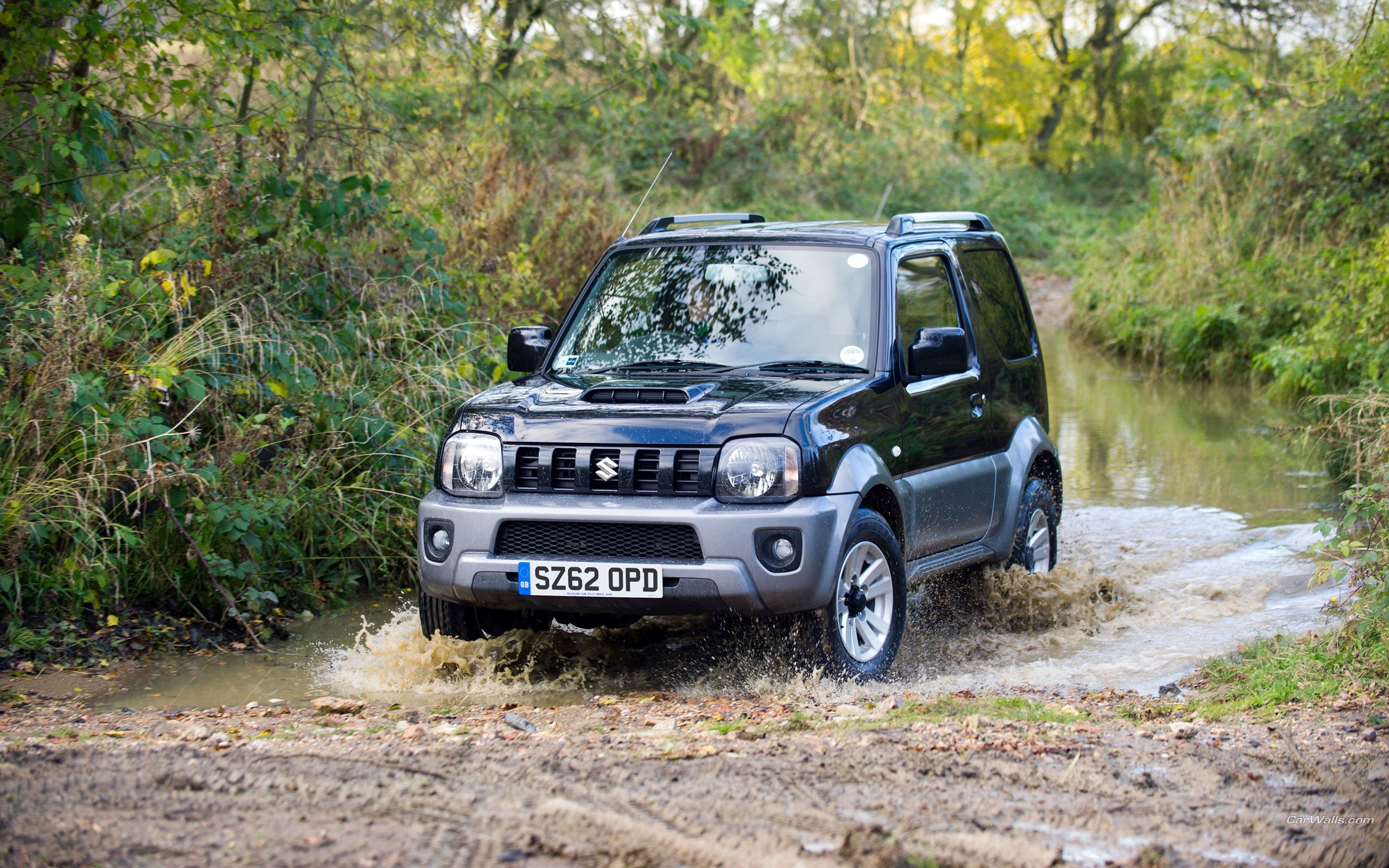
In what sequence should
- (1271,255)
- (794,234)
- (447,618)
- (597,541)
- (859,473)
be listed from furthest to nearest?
(1271,255) → (794,234) → (447,618) → (859,473) → (597,541)

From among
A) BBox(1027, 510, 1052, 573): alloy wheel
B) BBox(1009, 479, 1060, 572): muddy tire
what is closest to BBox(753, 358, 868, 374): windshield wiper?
BBox(1009, 479, 1060, 572): muddy tire

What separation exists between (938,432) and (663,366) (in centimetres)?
129

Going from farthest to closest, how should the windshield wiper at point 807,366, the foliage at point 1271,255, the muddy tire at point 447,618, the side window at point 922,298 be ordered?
the foliage at point 1271,255 < the side window at point 922,298 < the windshield wiper at point 807,366 < the muddy tire at point 447,618

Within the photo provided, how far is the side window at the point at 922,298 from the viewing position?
20.9 feet

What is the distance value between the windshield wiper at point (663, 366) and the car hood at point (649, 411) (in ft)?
0.40

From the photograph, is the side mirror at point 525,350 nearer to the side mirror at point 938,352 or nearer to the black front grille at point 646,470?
the black front grille at point 646,470

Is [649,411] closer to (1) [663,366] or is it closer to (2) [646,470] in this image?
(2) [646,470]

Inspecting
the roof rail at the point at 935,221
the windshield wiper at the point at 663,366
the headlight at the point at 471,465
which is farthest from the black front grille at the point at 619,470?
the roof rail at the point at 935,221

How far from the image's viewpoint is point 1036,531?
7551 millimetres

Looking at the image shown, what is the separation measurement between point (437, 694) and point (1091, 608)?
350cm

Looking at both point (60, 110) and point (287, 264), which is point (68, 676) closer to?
point (60, 110)

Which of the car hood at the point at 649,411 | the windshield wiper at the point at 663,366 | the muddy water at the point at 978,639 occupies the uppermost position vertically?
A: the windshield wiper at the point at 663,366

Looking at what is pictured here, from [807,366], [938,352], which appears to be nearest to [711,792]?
[807,366]

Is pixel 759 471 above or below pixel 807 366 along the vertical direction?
below
